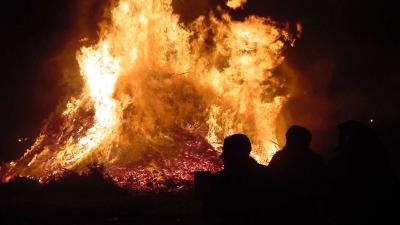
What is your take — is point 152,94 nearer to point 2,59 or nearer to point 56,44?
point 56,44

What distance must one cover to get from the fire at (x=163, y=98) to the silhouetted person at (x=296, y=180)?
10.3 metres

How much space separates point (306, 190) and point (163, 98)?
15.1m

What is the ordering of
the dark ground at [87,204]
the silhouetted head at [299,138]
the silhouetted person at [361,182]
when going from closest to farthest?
the silhouetted person at [361,182] < the silhouetted head at [299,138] < the dark ground at [87,204]

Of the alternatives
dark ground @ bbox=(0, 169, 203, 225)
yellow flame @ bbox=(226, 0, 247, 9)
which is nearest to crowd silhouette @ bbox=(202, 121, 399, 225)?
dark ground @ bbox=(0, 169, 203, 225)

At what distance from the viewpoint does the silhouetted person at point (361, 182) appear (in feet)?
14.6

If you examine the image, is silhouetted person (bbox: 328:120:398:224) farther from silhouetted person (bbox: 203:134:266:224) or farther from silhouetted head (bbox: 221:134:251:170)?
silhouetted head (bbox: 221:134:251:170)

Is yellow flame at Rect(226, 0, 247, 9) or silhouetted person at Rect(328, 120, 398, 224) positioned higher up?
yellow flame at Rect(226, 0, 247, 9)

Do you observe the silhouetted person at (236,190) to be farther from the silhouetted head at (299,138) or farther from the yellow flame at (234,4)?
the yellow flame at (234,4)

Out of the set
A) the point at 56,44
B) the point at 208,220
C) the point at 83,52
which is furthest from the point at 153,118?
the point at 208,220

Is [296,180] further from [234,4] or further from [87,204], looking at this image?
[234,4]

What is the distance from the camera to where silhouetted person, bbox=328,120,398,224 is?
4.45m

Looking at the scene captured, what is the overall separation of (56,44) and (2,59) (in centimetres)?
335

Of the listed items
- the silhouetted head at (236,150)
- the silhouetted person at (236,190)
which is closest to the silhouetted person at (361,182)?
the silhouetted person at (236,190)

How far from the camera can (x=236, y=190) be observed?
172 inches
